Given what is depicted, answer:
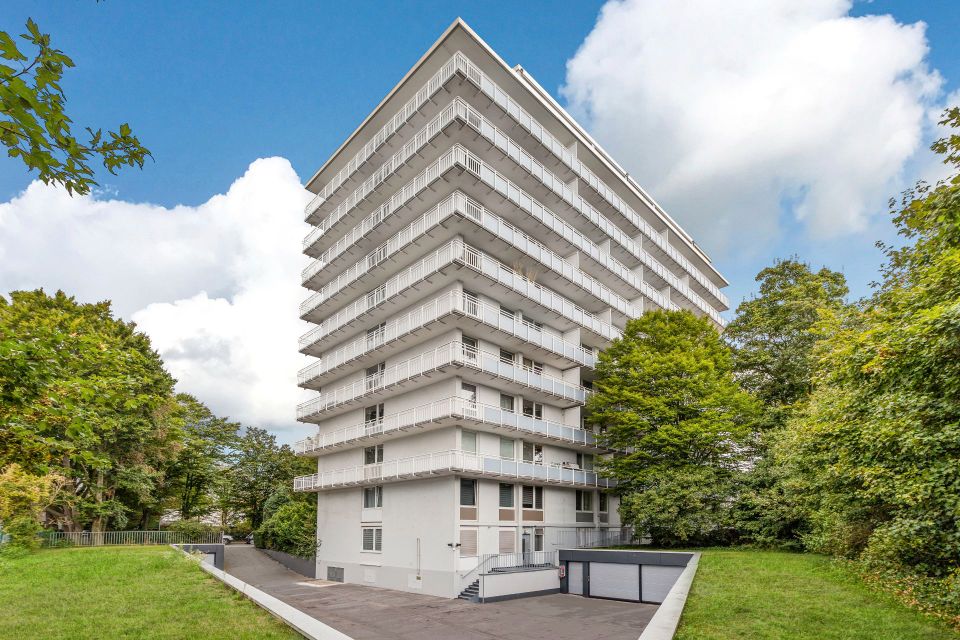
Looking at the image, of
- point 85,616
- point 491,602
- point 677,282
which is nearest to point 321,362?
point 491,602

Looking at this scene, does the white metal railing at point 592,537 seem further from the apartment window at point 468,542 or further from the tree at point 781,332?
the tree at point 781,332

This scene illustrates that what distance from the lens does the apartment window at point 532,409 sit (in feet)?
112

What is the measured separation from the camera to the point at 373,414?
3616cm

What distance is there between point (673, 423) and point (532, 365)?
29.9ft

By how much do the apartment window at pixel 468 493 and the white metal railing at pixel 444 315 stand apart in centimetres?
829

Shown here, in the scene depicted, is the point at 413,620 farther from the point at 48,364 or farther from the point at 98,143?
the point at 98,143

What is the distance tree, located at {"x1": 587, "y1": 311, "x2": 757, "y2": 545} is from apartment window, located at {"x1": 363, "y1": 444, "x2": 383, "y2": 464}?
13329 millimetres

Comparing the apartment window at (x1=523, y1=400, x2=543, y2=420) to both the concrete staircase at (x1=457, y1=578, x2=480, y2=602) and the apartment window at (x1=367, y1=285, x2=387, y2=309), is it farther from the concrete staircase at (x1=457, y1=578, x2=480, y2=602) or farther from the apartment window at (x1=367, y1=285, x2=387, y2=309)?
the apartment window at (x1=367, y1=285, x2=387, y2=309)

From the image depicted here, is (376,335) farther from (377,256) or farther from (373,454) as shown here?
(373,454)

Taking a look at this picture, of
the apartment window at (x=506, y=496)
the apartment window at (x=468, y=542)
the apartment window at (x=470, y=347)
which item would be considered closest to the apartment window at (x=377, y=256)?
the apartment window at (x=470, y=347)

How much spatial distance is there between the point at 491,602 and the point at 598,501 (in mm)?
14072

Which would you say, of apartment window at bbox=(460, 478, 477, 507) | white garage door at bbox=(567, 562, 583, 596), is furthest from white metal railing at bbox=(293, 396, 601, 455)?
white garage door at bbox=(567, 562, 583, 596)

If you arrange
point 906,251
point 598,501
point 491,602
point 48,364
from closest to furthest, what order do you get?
point 48,364 → point 906,251 → point 491,602 → point 598,501

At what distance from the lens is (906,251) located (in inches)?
667
